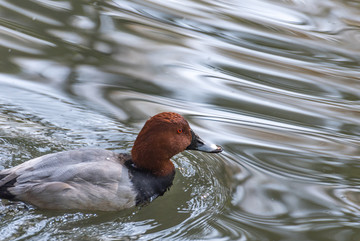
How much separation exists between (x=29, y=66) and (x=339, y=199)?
14.1ft

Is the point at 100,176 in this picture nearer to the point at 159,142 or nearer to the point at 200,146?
the point at 159,142

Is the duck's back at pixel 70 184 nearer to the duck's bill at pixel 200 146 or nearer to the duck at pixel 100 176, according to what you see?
the duck at pixel 100 176

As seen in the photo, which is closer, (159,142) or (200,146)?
(159,142)

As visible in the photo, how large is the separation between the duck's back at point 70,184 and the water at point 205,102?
0.37 feet

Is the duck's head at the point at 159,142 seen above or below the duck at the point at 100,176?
above

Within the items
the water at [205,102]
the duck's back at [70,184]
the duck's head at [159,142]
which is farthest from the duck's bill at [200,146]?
A: the duck's back at [70,184]

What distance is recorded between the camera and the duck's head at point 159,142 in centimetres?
500

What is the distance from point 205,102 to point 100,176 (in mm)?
2383

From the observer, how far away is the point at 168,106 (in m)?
6.57

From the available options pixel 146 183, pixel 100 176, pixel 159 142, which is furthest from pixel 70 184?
pixel 159 142

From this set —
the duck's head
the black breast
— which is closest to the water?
the black breast

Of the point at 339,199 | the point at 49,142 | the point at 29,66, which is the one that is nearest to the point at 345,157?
the point at 339,199

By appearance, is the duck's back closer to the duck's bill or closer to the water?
the water

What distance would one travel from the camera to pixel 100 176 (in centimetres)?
467
